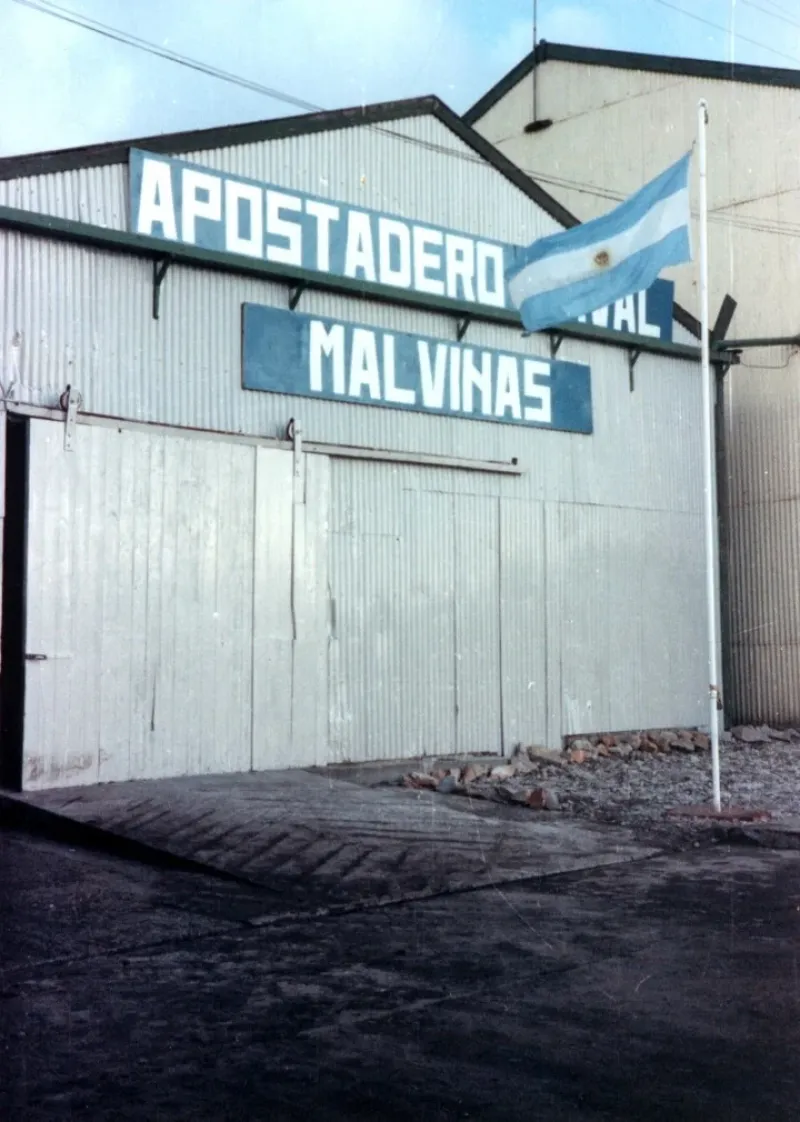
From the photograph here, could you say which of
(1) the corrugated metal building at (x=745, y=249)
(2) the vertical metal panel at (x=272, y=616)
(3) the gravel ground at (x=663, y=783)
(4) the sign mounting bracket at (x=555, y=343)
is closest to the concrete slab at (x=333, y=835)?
(2) the vertical metal panel at (x=272, y=616)

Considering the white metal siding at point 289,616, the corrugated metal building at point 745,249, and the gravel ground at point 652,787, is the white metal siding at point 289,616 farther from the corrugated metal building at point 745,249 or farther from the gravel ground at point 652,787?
the corrugated metal building at point 745,249

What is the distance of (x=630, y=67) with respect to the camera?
22.2 meters

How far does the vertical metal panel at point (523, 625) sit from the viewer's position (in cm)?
1529

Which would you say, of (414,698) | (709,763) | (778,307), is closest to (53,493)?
(414,698)

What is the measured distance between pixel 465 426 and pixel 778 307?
7295mm

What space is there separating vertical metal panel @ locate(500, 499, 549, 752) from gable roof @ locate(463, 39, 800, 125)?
9.31m

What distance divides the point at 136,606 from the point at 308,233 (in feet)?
15.4

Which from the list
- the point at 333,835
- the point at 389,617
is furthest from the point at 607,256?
the point at 333,835

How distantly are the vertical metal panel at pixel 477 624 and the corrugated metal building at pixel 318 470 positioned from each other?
0.12 feet

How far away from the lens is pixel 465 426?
15195mm

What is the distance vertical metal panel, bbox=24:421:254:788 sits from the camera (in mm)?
11508

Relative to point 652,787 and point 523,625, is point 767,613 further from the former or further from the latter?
point 652,787

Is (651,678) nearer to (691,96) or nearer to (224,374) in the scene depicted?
(224,374)

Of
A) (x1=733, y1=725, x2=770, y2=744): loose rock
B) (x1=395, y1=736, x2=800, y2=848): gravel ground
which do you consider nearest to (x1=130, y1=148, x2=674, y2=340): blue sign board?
(x1=395, y1=736, x2=800, y2=848): gravel ground
